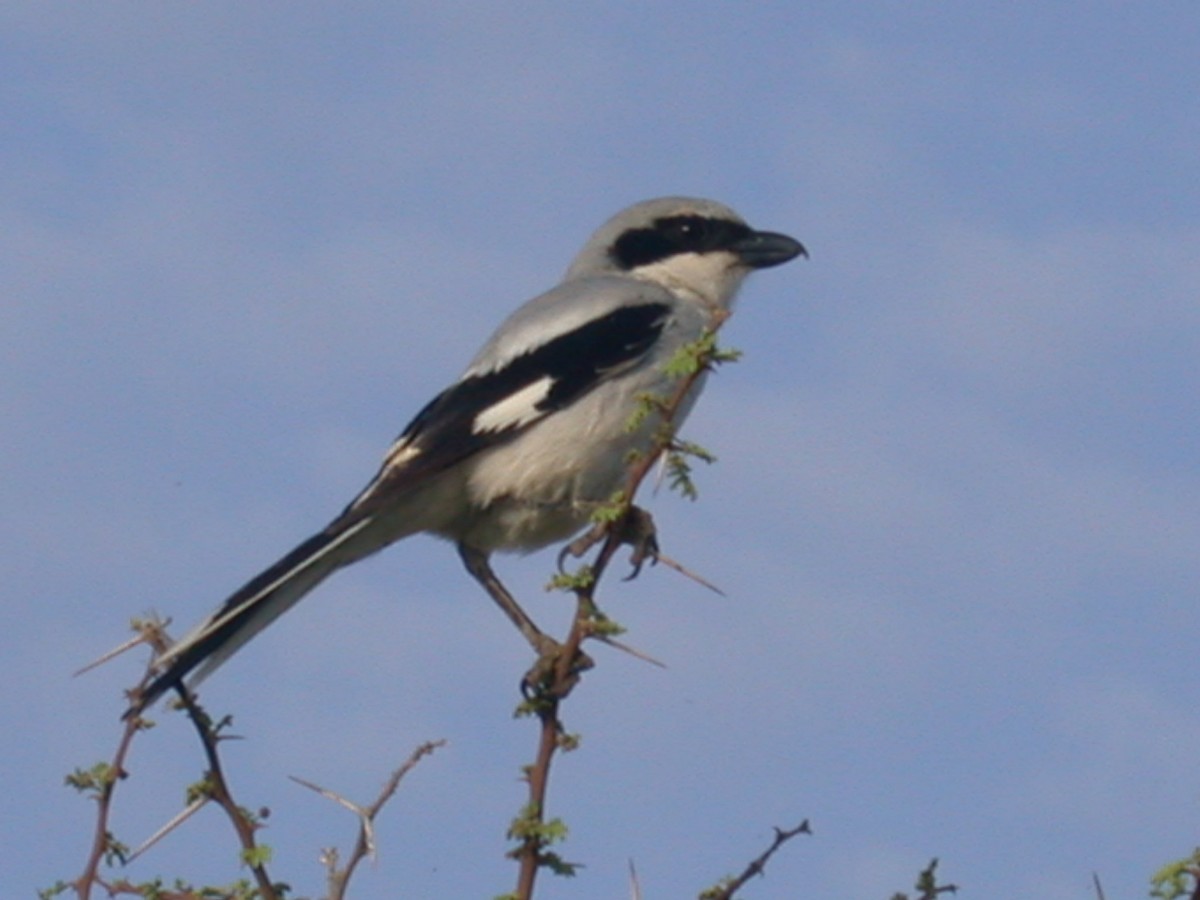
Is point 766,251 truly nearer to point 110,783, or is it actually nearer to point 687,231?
point 687,231

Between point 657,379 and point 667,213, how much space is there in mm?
1081

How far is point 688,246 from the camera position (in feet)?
19.0

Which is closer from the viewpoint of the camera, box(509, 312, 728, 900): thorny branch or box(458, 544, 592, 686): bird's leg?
box(509, 312, 728, 900): thorny branch

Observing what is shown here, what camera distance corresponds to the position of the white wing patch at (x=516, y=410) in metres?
4.79

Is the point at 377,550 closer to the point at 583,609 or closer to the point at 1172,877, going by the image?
the point at 583,609

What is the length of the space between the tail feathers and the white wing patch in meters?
0.41

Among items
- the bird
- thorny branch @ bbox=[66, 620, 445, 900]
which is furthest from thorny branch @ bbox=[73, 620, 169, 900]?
the bird

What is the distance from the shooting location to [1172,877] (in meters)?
1.94

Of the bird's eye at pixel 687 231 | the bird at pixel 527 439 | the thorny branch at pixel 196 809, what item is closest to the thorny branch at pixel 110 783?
the thorny branch at pixel 196 809

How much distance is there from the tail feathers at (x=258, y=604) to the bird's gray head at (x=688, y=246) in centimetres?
153

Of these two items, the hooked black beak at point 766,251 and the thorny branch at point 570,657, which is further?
the hooked black beak at point 766,251

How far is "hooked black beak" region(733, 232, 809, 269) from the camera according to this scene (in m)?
5.81

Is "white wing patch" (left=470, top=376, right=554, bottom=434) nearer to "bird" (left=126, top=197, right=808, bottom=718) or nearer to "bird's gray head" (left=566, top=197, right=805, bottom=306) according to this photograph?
"bird" (left=126, top=197, right=808, bottom=718)

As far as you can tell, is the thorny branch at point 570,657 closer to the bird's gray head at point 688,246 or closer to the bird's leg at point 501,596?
the bird's leg at point 501,596
